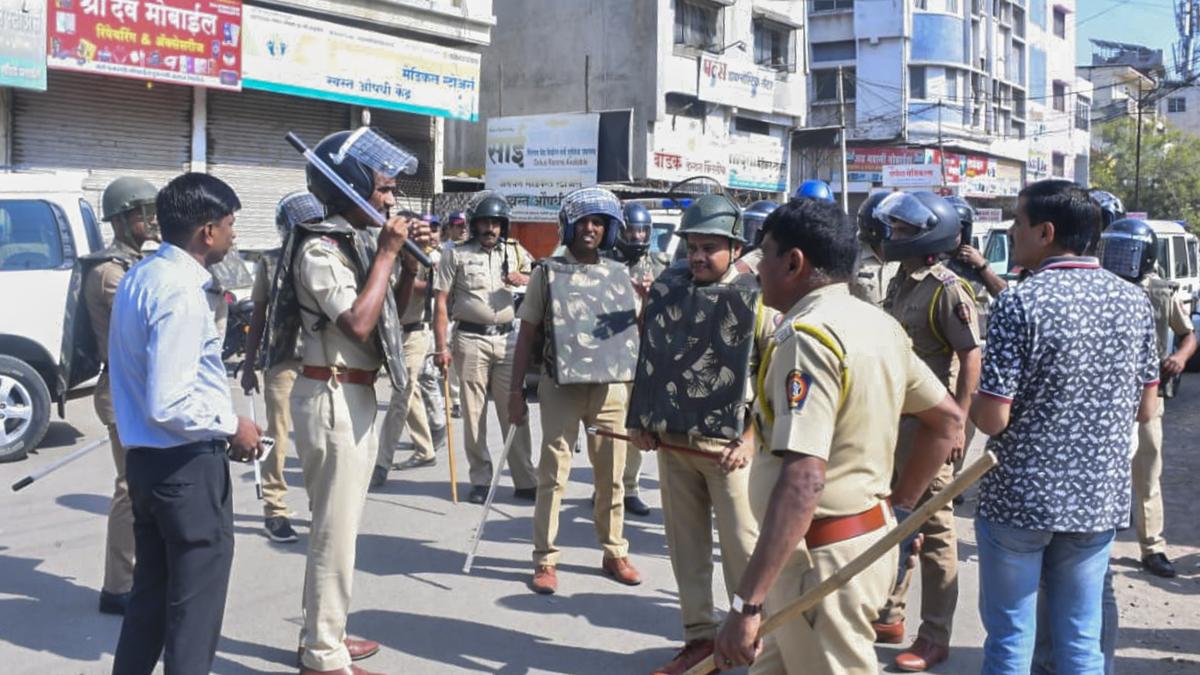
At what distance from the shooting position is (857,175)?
3791 cm

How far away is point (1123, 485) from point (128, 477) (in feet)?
10.3

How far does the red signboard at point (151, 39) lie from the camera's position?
14.5m

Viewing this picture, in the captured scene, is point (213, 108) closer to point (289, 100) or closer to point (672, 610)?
point (289, 100)

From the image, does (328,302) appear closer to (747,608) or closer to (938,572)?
(747,608)

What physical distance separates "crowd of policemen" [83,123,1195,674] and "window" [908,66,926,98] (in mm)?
34633

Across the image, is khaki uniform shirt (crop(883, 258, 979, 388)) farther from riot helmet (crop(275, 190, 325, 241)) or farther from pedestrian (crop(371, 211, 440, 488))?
pedestrian (crop(371, 211, 440, 488))

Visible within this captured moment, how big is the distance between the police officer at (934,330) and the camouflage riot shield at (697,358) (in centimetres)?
69

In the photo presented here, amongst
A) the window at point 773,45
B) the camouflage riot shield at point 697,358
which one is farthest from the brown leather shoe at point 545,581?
the window at point 773,45

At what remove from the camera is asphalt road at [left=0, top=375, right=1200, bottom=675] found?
16.5ft

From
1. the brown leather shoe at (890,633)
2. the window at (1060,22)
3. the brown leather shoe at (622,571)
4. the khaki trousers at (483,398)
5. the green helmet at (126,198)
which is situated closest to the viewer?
the brown leather shoe at (890,633)

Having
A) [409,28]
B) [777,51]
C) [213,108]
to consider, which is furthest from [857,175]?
[213,108]

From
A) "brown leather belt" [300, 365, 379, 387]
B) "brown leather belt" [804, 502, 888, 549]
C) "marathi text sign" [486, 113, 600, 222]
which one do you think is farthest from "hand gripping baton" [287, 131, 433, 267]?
"marathi text sign" [486, 113, 600, 222]

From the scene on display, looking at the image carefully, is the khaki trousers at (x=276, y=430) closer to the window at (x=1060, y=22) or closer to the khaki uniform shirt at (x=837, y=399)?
the khaki uniform shirt at (x=837, y=399)

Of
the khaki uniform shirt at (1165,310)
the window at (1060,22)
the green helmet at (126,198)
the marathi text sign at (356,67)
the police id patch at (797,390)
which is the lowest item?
the police id patch at (797,390)
